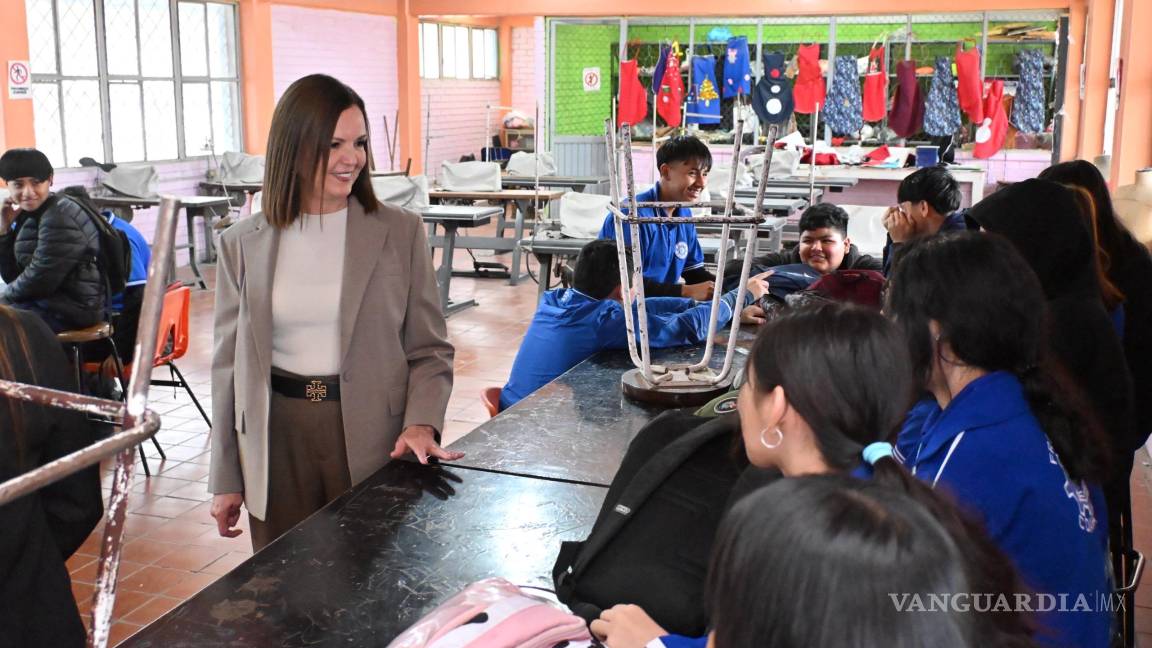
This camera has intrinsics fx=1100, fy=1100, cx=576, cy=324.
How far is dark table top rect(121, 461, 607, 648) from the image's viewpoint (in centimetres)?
151

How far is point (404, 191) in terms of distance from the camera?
8.68 meters

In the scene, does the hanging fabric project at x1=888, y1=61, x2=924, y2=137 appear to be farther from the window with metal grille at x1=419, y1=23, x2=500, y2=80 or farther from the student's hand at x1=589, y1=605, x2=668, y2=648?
the student's hand at x1=589, y1=605, x2=668, y2=648

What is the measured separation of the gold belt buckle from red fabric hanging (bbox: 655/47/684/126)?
10.4 meters

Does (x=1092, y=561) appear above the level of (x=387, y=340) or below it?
below

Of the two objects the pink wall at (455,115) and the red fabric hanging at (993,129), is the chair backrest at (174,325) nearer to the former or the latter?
the red fabric hanging at (993,129)

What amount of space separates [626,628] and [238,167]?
374 inches

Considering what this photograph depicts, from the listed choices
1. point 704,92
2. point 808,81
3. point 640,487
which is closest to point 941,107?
point 808,81

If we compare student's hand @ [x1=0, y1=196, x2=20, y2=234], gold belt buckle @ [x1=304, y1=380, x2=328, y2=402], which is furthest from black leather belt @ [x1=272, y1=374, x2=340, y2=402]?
student's hand @ [x1=0, y1=196, x2=20, y2=234]

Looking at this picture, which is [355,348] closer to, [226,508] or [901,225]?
[226,508]

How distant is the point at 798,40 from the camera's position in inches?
557

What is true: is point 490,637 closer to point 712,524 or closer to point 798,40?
point 712,524

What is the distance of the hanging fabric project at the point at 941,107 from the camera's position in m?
11.9

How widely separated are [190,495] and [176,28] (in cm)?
697

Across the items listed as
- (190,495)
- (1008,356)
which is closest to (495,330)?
Result: (190,495)
